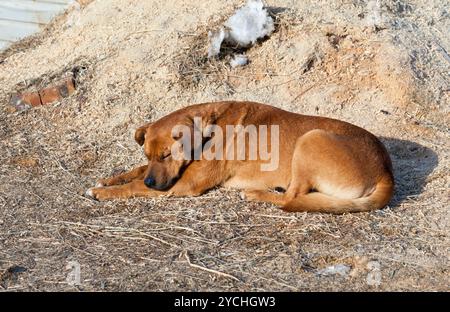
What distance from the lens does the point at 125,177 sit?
22.1 feet

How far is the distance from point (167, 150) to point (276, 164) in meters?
0.94

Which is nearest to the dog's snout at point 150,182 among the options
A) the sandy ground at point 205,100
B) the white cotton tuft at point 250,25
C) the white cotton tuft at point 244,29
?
the sandy ground at point 205,100

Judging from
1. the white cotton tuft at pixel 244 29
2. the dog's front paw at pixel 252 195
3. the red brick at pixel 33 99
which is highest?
the white cotton tuft at pixel 244 29

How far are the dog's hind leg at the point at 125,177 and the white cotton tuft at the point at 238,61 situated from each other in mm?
1950

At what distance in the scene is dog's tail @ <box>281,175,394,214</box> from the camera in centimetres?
592

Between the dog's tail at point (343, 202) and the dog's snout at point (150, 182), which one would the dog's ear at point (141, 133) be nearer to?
the dog's snout at point (150, 182)

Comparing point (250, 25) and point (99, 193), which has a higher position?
point (250, 25)

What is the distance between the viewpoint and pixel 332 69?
808cm

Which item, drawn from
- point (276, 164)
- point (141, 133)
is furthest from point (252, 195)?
point (141, 133)

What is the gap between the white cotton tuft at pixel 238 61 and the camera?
8.17 metres

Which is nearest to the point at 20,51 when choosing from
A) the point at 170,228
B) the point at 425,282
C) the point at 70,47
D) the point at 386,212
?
the point at 70,47

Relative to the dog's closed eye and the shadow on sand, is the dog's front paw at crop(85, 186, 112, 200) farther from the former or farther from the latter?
the shadow on sand

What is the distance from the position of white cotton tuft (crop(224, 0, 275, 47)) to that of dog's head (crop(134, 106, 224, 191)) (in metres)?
2.04

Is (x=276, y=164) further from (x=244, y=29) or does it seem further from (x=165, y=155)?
(x=244, y=29)
